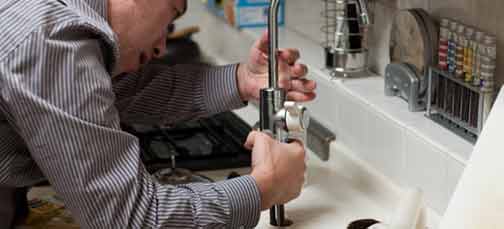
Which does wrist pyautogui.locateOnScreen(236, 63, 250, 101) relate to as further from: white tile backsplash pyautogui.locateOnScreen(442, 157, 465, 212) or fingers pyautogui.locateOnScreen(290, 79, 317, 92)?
white tile backsplash pyautogui.locateOnScreen(442, 157, 465, 212)

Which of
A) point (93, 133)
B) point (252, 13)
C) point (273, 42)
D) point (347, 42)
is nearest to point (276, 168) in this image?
point (273, 42)

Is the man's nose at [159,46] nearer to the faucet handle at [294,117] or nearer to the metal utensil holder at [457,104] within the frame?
the faucet handle at [294,117]

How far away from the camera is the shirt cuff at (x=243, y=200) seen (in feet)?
4.61

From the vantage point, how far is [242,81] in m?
1.77

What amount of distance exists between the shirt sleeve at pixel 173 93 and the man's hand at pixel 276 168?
28 cm

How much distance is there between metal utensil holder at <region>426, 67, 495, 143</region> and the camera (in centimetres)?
148

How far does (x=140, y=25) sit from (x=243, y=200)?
0.32 m

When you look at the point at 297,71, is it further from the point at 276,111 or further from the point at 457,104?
the point at 457,104

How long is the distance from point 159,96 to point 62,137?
1.82 feet

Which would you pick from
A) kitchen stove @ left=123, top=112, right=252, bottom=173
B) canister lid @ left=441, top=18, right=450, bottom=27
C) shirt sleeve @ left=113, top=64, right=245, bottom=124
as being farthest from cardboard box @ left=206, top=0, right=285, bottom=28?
canister lid @ left=441, top=18, right=450, bottom=27

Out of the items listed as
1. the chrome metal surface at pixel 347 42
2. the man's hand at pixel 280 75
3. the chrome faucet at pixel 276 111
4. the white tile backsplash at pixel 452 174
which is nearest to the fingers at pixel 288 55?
the man's hand at pixel 280 75

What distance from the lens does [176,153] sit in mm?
1896

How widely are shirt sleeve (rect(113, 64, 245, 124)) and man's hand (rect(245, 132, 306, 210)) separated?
11.2 inches

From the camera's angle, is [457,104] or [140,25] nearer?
[140,25]
